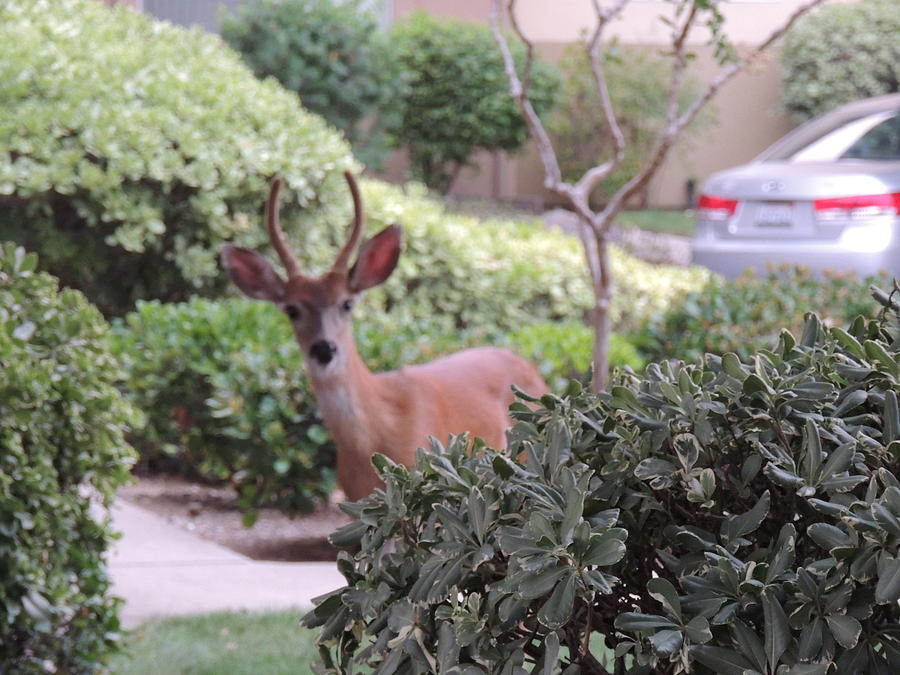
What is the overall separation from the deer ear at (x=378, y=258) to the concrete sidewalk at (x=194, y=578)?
129 cm

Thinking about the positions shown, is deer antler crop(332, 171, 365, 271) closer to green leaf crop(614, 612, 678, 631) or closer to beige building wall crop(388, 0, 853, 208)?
green leaf crop(614, 612, 678, 631)

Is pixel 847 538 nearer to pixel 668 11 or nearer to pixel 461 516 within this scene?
pixel 461 516

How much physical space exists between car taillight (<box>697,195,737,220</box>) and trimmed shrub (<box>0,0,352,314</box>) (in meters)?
3.36

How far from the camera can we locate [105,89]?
30.5ft

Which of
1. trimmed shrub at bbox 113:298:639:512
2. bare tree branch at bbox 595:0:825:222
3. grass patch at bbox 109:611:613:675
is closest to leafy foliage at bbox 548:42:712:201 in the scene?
trimmed shrub at bbox 113:298:639:512

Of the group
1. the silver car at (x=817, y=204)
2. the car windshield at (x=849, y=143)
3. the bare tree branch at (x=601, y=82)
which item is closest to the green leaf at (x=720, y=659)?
the bare tree branch at (x=601, y=82)

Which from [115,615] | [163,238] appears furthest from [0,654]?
[163,238]

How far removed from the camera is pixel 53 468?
13.5 ft

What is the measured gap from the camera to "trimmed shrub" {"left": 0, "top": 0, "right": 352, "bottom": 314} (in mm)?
8766

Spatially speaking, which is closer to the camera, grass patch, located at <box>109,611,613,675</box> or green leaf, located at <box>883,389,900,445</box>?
green leaf, located at <box>883,389,900,445</box>

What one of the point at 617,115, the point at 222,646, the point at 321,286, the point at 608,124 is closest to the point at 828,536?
the point at 222,646

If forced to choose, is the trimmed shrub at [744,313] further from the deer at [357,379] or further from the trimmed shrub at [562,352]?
the deer at [357,379]

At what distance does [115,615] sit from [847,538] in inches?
121

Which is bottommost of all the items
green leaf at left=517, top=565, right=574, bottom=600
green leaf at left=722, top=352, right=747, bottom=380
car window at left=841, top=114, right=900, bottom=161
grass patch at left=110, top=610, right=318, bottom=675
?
grass patch at left=110, top=610, right=318, bottom=675
